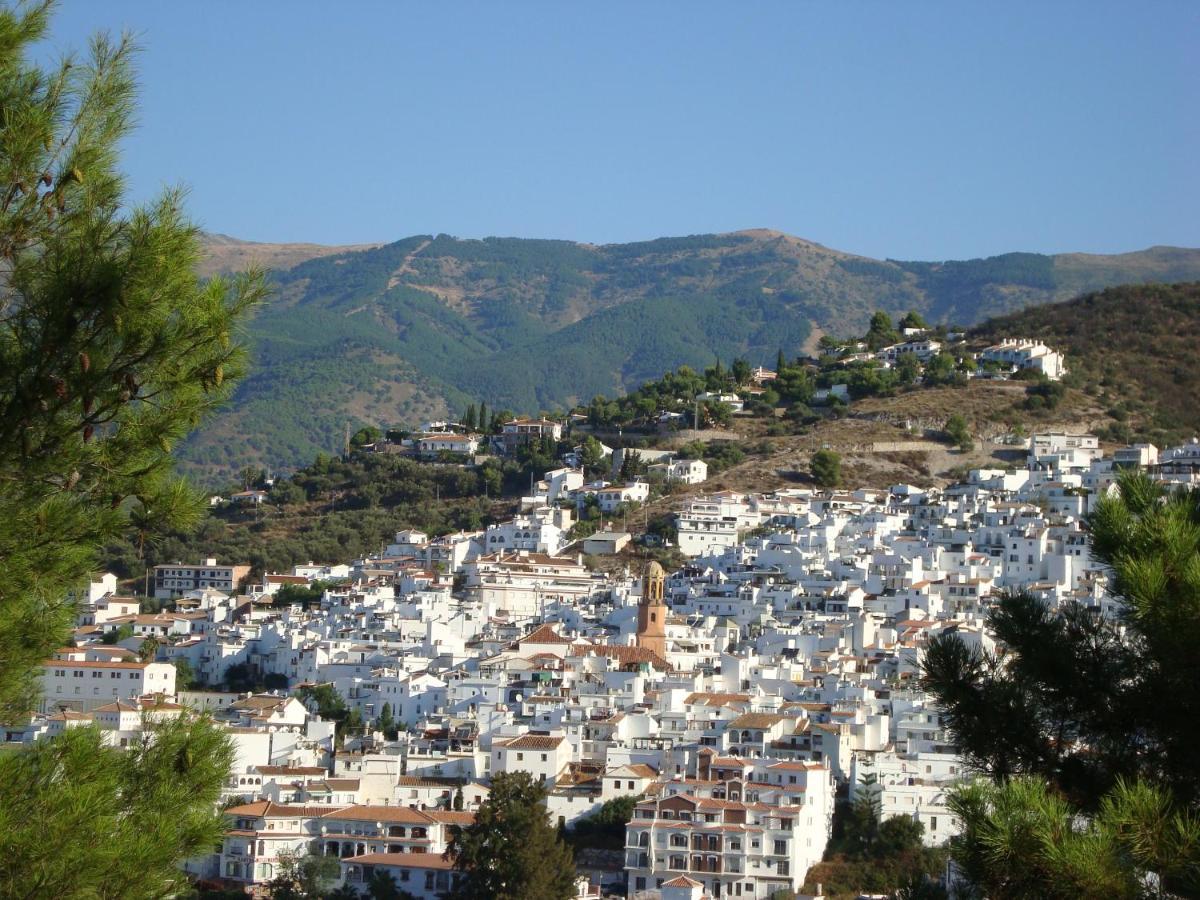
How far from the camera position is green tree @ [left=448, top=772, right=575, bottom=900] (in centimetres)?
2605

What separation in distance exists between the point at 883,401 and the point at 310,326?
102794mm

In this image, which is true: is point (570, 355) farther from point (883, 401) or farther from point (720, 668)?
point (720, 668)

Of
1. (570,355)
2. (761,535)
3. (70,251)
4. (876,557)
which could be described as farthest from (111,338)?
(570,355)

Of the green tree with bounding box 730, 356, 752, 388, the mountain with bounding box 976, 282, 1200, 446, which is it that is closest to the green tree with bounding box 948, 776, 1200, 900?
the mountain with bounding box 976, 282, 1200, 446

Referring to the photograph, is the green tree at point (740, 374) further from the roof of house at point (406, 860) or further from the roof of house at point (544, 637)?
the roof of house at point (406, 860)

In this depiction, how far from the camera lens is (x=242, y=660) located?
42.3 m

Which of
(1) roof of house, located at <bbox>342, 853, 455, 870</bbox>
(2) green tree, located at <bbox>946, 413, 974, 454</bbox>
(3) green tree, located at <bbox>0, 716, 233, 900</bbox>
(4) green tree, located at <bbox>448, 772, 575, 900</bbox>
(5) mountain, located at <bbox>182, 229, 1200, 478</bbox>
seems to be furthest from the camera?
(5) mountain, located at <bbox>182, 229, 1200, 478</bbox>

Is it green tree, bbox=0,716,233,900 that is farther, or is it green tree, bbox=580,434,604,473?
green tree, bbox=580,434,604,473

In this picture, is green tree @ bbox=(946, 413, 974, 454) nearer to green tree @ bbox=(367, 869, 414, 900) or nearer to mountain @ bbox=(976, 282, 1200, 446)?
mountain @ bbox=(976, 282, 1200, 446)

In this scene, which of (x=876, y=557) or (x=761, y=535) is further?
(x=761, y=535)

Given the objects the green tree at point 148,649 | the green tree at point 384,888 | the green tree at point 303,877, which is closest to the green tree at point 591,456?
the green tree at point 148,649

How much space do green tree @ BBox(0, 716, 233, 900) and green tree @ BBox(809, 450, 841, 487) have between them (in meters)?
50.2

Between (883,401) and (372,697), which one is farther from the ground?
(883,401)

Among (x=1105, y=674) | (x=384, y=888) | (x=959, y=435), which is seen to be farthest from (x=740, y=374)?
(x=1105, y=674)
